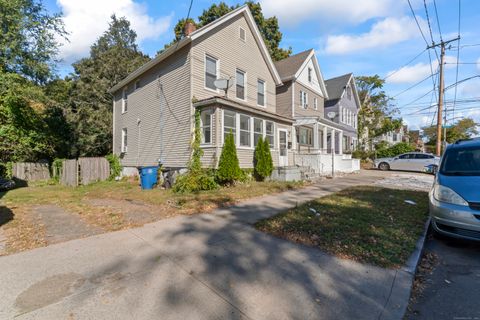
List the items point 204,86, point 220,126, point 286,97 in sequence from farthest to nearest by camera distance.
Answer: point 286,97, point 204,86, point 220,126

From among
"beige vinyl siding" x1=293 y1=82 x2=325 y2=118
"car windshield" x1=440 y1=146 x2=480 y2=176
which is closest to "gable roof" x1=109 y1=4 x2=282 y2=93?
"beige vinyl siding" x1=293 y1=82 x2=325 y2=118

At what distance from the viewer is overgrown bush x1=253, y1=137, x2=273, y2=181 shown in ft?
39.3

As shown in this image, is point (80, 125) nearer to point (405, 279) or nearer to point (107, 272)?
point (107, 272)

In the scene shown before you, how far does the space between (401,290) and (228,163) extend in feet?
26.3

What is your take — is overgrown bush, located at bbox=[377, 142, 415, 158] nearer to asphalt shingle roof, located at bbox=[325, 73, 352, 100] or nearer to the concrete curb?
asphalt shingle roof, located at bbox=[325, 73, 352, 100]

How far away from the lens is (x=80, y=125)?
66.0ft

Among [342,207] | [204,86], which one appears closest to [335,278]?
[342,207]

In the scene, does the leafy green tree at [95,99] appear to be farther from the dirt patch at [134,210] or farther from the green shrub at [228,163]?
the dirt patch at [134,210]

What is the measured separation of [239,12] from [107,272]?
47.6 feet

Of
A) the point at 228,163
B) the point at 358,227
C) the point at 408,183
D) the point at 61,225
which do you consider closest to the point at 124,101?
the point at 228,163

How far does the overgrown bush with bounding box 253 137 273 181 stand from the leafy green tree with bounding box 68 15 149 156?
50.1 ft

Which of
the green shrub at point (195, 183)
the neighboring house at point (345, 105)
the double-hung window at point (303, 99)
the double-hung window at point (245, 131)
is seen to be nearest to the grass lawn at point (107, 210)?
the green shrub at point (195, 183)

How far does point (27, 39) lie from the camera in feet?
53.4

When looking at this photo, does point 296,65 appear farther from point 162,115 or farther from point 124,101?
point 124,101
